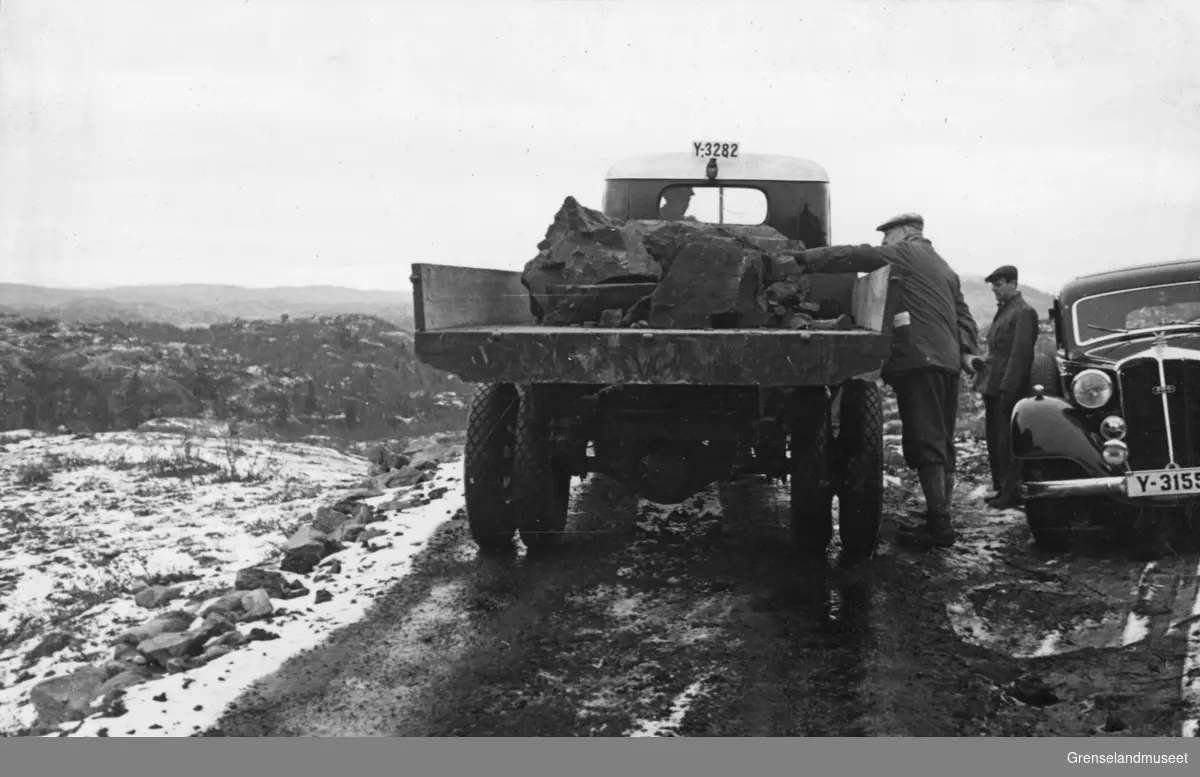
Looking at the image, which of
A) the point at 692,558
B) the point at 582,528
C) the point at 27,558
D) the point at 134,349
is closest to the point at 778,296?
the point at 692,558

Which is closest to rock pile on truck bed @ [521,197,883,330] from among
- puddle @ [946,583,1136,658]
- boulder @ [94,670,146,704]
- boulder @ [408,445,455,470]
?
puddle @ [946,583,1136,658]

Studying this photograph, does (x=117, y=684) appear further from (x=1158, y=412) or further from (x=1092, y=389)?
(x=1158, y=412)

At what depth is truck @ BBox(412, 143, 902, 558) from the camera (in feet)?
14.1

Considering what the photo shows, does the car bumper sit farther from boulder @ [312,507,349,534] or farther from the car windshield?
boulder @ [312,507,349,534]

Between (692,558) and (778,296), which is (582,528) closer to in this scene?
(692,558)

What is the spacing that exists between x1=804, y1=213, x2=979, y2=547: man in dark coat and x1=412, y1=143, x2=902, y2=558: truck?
0.35 meters

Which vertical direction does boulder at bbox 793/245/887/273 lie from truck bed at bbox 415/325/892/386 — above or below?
above

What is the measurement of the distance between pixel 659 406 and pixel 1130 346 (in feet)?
10.2

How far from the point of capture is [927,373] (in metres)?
5.84

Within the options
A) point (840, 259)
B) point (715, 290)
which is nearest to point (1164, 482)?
point (840, 259)

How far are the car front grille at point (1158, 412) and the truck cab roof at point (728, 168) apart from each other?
2.80 meters

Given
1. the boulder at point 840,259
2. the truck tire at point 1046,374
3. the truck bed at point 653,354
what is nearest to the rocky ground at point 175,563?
the truck bed at point 653,354

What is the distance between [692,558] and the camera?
5.64 m
